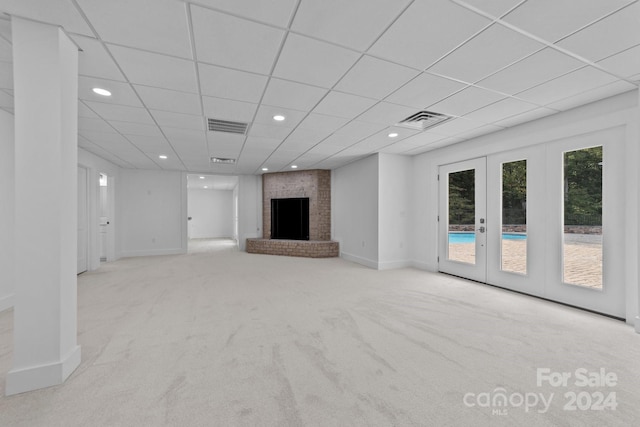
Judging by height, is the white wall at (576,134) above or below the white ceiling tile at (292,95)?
below

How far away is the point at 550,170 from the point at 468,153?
1.32 metres

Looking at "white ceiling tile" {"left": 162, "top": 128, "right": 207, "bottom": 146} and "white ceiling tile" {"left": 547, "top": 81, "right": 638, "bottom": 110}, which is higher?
"white ceiling tile" {"left": 547, "top": 81, "right": 638, "bottom": 110}

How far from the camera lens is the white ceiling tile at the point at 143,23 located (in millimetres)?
1653

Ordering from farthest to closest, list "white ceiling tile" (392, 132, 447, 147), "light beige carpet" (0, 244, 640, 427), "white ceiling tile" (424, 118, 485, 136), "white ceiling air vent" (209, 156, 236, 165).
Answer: "white ceiling air vent" (209, 156, 236, 165) < "white ceiling tile" (392, 132, 447, 147) < "white ceiling tile" (424, 118, 485, 136) < "light beige carpet" (0, 244, 640, 427)

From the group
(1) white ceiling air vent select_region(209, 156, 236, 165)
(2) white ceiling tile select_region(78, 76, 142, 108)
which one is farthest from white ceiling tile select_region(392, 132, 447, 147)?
(1) white ceiling air vent select_region(209, 156, 236, 165)

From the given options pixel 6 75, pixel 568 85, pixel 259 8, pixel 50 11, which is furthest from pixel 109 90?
pixel 568 85

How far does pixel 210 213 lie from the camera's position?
13.1m

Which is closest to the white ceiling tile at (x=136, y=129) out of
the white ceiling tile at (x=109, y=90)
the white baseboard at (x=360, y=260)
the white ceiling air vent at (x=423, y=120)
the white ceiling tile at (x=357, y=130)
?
the white ceiling tile at (x=109, y=90)

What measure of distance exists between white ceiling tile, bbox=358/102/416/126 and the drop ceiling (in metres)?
0.02

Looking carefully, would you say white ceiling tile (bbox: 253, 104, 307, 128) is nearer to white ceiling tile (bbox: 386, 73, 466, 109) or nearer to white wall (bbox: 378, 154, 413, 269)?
white ceiling tile (bbox: 386, 73, 466, 109)

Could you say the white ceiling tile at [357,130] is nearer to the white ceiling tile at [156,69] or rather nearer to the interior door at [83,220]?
the white ceiling tile at [156,69]

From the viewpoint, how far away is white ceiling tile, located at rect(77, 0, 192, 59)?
1653 mm

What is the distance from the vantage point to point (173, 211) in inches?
313

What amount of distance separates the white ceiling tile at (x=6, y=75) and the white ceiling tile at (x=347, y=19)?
262cm
